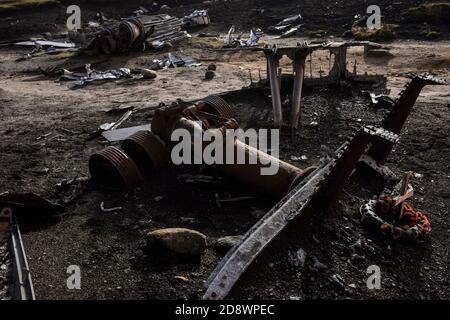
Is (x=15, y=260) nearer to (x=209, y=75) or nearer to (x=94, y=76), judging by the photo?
(x=209, y=75)

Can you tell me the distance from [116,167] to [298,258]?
3311mm

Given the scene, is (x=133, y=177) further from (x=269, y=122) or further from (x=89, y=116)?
(x=89, y=116)

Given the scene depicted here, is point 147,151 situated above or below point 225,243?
above

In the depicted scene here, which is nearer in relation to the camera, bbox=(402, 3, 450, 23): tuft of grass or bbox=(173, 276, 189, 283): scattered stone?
bbox=(173, 276, 189, 283): scattered stone

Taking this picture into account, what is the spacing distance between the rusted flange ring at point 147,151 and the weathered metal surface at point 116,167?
0.32 metres

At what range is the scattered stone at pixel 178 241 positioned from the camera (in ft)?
16.3

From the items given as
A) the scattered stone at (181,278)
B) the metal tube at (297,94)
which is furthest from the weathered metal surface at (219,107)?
the scattered stone at (181,278)

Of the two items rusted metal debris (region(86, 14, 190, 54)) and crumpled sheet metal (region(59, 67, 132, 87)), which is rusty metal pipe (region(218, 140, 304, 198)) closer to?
crumpled sheet metal (region(59, 67, 132, 87))

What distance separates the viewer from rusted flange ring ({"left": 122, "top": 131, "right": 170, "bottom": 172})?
23.1 feet

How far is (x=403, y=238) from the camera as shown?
4.88 meters

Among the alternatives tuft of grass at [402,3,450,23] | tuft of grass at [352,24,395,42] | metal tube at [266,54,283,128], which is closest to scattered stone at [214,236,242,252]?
metal tube at [266,54,283,128]

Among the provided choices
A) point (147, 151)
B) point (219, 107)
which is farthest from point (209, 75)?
point (147, 151)

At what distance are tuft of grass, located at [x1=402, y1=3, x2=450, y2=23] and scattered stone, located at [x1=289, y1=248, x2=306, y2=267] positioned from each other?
1771 centimetres

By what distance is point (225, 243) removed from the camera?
16.8 ft
